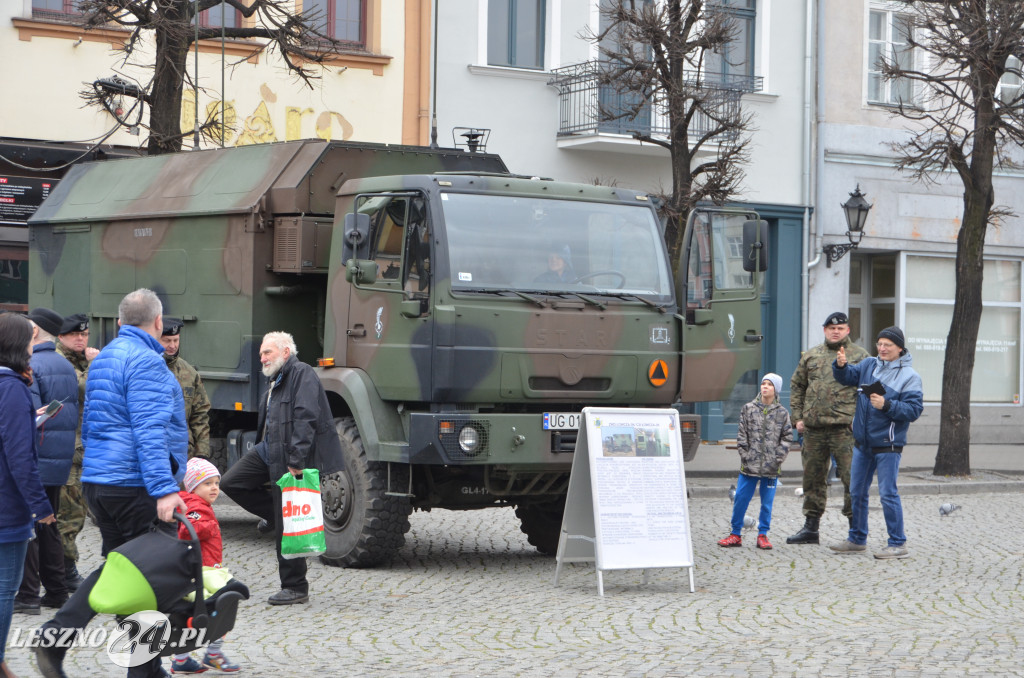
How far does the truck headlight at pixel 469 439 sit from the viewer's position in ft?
31.1

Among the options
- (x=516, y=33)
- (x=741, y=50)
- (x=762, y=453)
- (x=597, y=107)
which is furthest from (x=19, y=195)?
(x=741, y=50)

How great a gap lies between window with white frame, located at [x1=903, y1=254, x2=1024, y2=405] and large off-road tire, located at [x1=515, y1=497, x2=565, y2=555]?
1400 centimetres

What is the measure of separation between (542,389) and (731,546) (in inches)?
108

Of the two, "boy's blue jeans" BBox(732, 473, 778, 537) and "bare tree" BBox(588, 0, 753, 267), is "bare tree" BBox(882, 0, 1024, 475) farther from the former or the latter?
"boy's blue jeans" BBox(732, 473, 778, 537)

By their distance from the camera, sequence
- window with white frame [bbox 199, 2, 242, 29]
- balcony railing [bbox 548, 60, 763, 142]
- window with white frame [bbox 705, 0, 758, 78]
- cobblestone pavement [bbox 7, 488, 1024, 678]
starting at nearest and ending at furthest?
1. cobblestone pavement [bbox 7, 488, 1024, 678]
2. window with white frame [bbox 199, 2, 242, 29]
3. balcony railing [bbox 548, 60, 763, 142]
4. window with white frame [bbox 705, 0, 758, 78]

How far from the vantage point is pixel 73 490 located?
8664mm

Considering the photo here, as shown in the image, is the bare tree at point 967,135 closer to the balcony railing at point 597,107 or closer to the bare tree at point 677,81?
the bare tree at point 677,81

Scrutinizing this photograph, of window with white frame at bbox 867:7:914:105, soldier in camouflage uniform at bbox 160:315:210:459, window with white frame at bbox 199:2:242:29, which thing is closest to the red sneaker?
soldier in camouflage uniform at bbox 160:315:210:459

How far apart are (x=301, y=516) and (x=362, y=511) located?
1698 mm

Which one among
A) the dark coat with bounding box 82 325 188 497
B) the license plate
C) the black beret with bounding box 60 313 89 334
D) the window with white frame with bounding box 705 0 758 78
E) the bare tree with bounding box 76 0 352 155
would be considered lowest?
the license plate

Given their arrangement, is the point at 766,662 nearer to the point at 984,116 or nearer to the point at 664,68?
the point at 664,68

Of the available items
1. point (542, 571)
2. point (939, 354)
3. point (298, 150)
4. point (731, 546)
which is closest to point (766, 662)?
point (542, 571)

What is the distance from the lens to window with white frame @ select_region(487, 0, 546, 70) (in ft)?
66.6

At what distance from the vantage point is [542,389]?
388 inches
